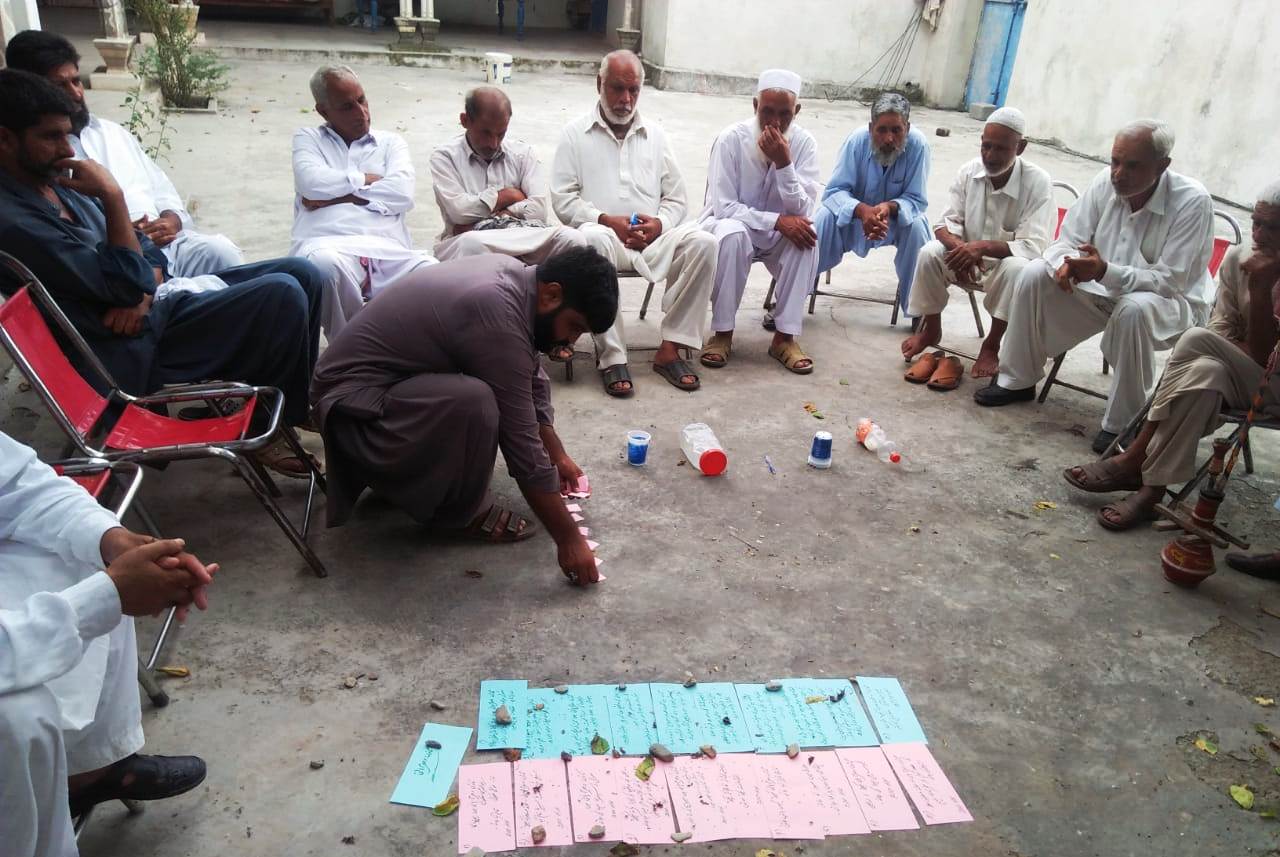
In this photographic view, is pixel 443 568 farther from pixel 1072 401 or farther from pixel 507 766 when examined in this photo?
pixel 1072 401

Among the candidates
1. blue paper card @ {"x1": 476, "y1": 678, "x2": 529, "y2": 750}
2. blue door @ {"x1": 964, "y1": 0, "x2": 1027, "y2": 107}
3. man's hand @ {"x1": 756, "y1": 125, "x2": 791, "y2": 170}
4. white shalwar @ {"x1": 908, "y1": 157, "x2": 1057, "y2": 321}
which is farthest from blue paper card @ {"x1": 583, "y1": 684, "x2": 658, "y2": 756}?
blue door @ {"x1": 964, "y1": 0, "x2": 1027, "y2": 107}

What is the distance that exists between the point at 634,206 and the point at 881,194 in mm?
1588

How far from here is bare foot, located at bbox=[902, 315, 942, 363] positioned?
5.25 meters

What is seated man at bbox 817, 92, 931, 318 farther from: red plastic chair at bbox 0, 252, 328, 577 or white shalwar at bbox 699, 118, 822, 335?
red plastic chair at bbox 0, 252, 328, 577

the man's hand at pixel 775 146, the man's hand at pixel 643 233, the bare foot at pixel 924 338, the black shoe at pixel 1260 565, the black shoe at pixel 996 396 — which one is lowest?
the black shoe at pixel 1260 565

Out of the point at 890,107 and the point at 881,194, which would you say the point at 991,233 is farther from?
the point at 890,107

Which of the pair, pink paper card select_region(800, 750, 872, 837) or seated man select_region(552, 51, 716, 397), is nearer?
pink paper card select_region(800, 750, 872, 837)

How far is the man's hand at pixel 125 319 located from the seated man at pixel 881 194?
3.76 m

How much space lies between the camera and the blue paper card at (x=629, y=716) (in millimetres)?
2459

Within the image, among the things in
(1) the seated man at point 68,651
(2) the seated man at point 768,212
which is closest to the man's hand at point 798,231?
(2) the seated man at point 768,212

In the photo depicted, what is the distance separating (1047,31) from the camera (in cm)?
1190

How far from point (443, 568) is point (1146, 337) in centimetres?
331

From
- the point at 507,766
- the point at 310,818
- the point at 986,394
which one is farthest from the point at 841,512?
the point at 310,818

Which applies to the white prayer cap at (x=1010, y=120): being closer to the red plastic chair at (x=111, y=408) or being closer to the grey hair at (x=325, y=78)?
the grey hair at (x=325, y=78)
